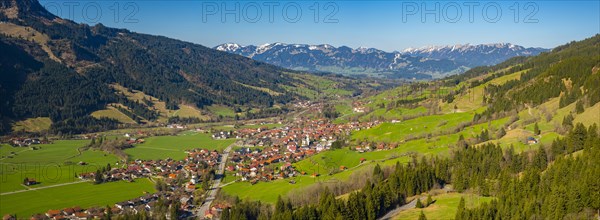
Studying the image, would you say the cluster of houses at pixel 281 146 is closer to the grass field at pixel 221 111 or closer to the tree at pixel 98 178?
the tree at pixel 98 178

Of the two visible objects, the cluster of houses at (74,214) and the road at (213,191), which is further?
the road at (213,191)

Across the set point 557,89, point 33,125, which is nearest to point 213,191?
point 557,89

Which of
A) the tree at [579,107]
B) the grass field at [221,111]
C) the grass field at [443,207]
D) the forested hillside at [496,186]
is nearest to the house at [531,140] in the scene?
the forested hillside at [496,186]

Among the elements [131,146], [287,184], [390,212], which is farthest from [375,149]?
[131,146]

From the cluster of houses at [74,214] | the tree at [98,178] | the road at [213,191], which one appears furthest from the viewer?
the tree at [98,178]

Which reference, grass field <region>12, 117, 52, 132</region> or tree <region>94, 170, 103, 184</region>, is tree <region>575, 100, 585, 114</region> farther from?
grass field <region>12, 117, 52, 132</region>

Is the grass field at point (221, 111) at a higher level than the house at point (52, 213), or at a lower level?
higher

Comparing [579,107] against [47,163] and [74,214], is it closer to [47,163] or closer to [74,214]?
[74,214]

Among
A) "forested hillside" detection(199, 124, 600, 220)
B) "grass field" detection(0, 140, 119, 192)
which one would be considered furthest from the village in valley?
"forested hillside" detection(199, 124, 600, 220)
